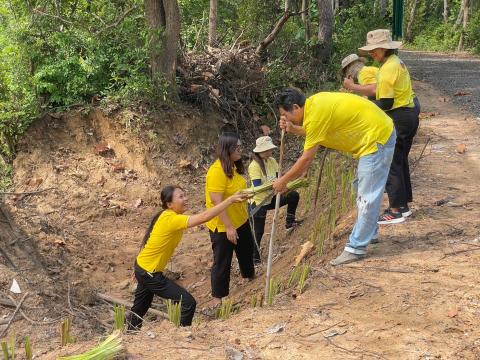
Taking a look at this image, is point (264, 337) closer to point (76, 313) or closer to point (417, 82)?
point (76, 313)

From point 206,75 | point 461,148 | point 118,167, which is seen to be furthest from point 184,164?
point 461,148

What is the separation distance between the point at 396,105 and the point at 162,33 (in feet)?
18.2

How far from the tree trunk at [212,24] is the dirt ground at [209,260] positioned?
2.24 m

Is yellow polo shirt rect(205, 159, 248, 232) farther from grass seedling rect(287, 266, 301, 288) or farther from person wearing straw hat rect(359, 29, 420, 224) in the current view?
person wearing straw hat rect(359, 29, 420, 224)

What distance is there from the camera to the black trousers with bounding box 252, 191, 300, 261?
6.61 meters

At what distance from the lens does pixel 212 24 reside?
11.7 metres

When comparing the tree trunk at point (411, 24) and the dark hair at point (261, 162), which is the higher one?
the tree trunk at point (411, 24)

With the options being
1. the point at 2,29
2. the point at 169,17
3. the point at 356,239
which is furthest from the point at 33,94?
the point at 356,239

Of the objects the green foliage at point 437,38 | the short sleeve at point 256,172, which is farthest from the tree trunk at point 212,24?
the green foliage at point 437,38

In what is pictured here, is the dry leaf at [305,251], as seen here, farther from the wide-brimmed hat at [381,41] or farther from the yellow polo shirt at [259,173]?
the wide-brimmed hat at [381,41]

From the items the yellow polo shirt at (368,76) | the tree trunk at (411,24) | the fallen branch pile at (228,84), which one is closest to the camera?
the yellow polo shirt at (368,76)

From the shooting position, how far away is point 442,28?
31.6m

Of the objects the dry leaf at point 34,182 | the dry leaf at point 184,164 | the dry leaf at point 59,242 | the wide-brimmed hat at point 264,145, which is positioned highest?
the wide-brimmed hat at point 264,145

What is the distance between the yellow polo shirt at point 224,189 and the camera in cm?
529
